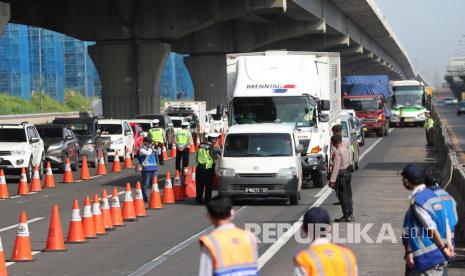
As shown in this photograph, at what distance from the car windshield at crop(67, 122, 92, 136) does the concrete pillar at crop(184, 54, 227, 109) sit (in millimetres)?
30023

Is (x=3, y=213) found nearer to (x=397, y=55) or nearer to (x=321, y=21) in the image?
(x=321, y=21)

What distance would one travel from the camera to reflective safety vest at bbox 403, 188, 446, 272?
8.95 m

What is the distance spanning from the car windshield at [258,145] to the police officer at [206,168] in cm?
48

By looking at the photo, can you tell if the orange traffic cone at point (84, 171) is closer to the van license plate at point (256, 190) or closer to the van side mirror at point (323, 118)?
the van side mirror at point (323, 118)

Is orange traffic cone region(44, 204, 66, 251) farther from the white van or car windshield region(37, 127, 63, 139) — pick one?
car windshield region(37, 127, 63, 139)

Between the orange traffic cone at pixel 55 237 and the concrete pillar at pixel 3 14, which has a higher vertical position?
the concrete pillar at pixel 3 14

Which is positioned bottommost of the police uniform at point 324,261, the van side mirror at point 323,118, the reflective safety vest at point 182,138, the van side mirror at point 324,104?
the reflective safety vest at point 182,138

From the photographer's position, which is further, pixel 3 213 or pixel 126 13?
pixel 126 13

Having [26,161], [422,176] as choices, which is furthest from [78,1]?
[422,176]

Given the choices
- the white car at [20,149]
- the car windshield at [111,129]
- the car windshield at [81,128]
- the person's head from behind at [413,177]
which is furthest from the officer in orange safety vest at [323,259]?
the car windshield at [111,129]

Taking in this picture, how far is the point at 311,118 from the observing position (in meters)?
28.1

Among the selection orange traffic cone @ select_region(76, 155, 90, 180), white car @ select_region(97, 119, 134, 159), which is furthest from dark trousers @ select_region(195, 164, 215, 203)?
white car @ select_region(97, 119, 134, 159)

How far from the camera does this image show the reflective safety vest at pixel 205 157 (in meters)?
24.3

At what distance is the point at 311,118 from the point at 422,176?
62.0ft
